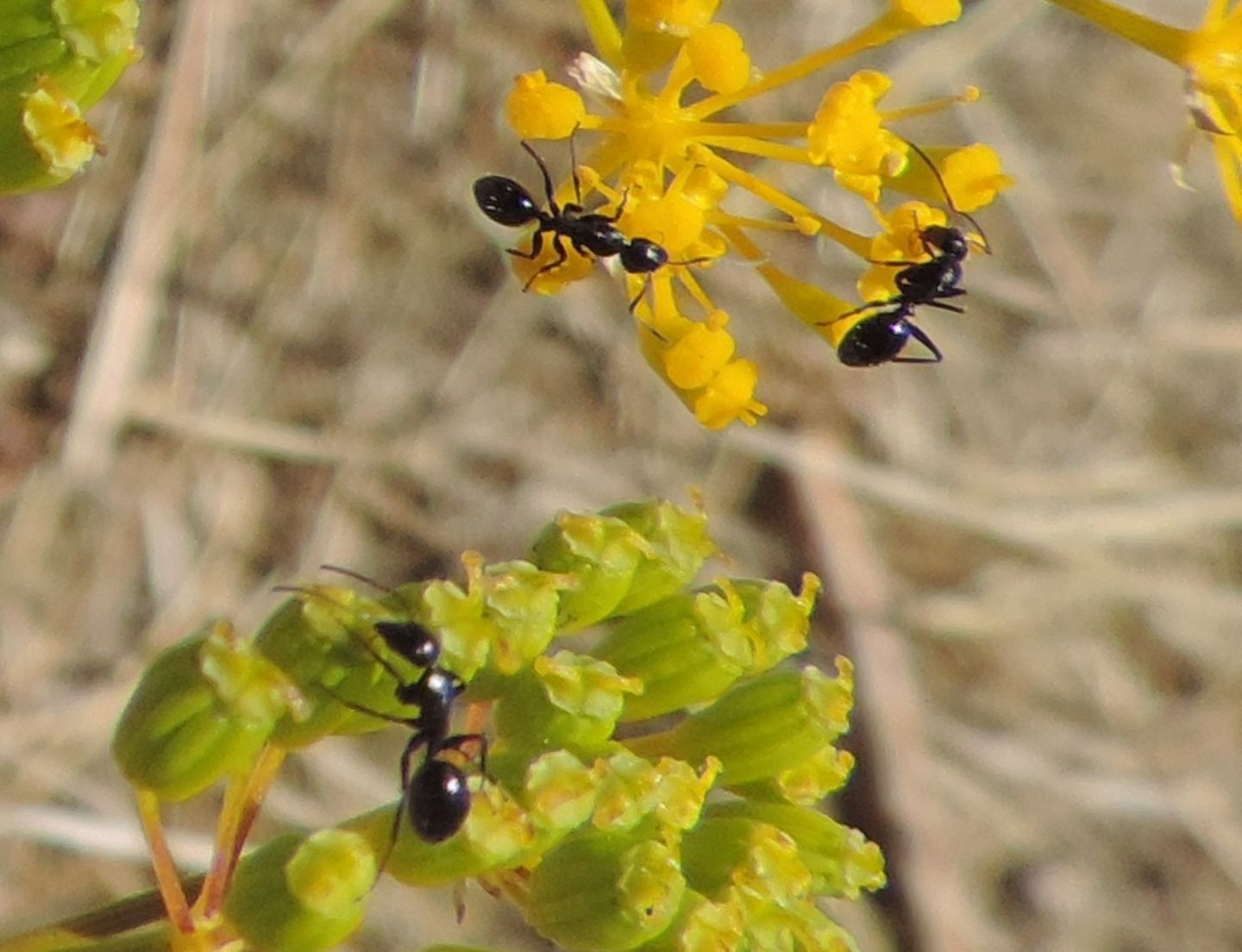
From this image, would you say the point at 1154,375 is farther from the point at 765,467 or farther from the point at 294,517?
the point at 294,517

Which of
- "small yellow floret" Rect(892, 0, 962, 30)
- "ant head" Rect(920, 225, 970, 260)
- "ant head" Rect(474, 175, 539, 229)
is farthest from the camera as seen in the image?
"ant head" Rect(474, 175, 539, 229)

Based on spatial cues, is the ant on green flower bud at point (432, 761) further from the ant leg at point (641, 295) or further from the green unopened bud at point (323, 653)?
the ant leg at point (641, 295)

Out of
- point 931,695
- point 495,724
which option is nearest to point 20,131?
point 495,724

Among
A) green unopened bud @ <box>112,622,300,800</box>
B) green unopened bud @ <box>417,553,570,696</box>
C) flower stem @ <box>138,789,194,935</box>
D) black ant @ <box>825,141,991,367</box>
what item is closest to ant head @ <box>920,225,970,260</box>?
black ant @ <box>825,141,991,367</box>

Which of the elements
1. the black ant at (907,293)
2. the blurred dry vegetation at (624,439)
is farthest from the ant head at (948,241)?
the blurred dry vegetation at (624,439)

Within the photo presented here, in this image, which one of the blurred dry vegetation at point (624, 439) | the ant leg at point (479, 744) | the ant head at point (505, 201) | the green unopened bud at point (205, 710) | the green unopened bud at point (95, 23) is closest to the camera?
the green unopened bud at point (95, 23)

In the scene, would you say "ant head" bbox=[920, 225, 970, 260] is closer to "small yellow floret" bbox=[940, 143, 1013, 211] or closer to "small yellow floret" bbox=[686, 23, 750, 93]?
"small yellow floret" bbox=[940, 143, 1013, 211]

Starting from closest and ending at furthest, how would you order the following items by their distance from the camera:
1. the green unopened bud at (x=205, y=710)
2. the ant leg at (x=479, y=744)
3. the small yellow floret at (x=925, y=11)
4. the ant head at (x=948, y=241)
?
1. the green unopened bud at (x=205, y=710)
2. the ant leg at (x=479, y=744)
3. the small yellow floret at (x=925, y=11)
4. the ant head at (x=948, y=241)

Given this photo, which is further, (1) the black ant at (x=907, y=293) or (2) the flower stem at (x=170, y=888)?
(1) the black ant at (x=907, y=293)
